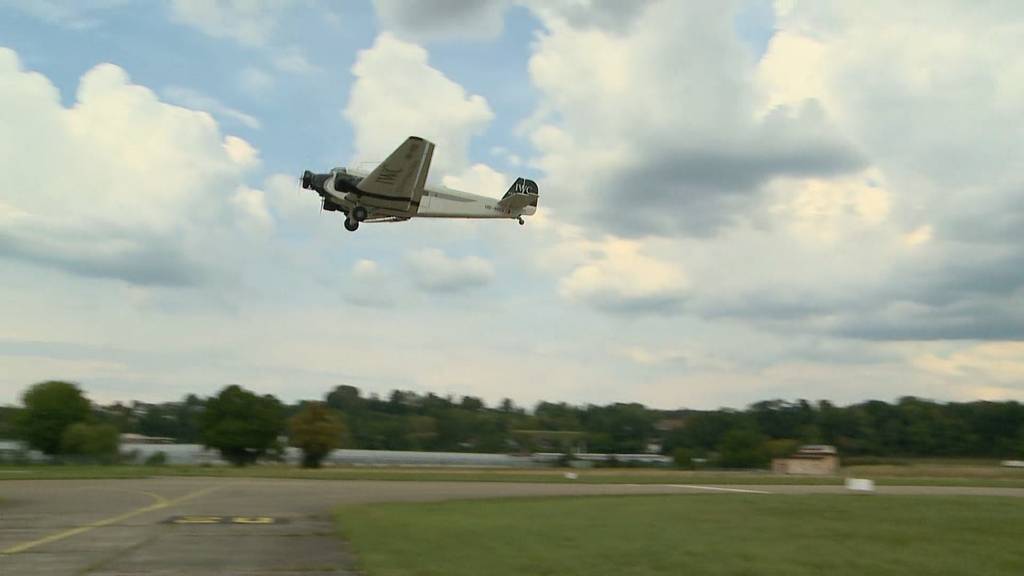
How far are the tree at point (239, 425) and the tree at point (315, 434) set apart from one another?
15.3 metres

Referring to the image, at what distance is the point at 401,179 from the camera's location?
2739cm

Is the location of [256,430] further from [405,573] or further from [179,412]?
[405,573]

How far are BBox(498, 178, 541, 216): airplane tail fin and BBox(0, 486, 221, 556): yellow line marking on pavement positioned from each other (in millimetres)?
15296

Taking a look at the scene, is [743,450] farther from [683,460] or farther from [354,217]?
[354,217]

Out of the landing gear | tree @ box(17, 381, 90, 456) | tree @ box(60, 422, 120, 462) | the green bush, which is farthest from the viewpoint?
tree @ box(17, 381, 90, 456)

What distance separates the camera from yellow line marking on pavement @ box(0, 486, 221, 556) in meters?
→ 17.6

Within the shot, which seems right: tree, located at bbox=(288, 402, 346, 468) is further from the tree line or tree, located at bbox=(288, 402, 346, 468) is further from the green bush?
the green bush

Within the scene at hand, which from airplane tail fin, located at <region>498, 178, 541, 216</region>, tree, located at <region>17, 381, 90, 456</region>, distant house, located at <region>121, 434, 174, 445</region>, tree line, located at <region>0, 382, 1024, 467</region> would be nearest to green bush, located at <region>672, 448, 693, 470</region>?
tree line, located at <region>0, 382, 1024, 467</region>

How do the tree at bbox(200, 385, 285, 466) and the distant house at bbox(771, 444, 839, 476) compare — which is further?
the tree at bbox(200, 385, 285, 466)

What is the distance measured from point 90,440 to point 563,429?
73.9m

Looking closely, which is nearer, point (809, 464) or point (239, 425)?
point (809, 464)

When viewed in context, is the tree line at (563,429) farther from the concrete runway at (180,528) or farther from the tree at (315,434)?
the concrete runway at (180,528)

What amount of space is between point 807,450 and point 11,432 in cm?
8913

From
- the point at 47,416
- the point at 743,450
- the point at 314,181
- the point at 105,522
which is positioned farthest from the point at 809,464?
the point at 47,416
